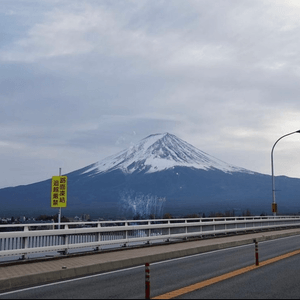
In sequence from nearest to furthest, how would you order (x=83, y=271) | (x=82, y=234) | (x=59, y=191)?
(x=83, y=271), (x=82, y=234), (x=59, y=191)

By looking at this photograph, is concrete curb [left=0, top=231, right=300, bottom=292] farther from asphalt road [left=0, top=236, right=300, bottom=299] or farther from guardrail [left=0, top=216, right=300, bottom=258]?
guardrail [left=0, top=216, right=300, bottom=258]

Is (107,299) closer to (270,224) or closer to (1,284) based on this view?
(1,284)

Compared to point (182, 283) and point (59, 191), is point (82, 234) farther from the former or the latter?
point (59, 191)

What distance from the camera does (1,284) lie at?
11.6m

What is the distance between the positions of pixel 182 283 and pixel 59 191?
15.9 metres

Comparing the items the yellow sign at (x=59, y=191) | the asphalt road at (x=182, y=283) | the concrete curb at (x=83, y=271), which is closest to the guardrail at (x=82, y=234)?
the concrete curb at (x=83, y=271)

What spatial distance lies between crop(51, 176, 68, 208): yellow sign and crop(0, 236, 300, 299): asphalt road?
11366 millimetres

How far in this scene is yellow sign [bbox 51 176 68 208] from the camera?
87.5 feet

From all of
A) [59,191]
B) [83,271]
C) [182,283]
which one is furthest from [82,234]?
[59,191]

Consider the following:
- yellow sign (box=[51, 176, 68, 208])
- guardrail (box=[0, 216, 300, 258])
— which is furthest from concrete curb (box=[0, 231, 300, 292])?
yellow sign (box=[51, 176, 68, 208])

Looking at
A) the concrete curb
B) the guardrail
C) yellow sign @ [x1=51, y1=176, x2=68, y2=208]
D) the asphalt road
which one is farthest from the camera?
yellow sign @ [x1=51, y1=176, x2=68, y2=208]

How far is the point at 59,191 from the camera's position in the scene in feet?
87.9

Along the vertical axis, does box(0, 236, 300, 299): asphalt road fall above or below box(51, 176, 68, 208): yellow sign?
below

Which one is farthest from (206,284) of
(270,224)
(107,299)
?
(270,224)
